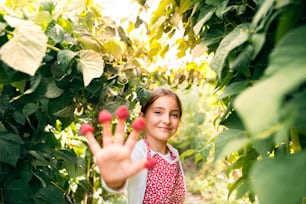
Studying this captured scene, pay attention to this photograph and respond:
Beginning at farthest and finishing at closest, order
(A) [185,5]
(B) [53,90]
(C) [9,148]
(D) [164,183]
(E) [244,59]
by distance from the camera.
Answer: (D) [164,183] < (A) [185,5] < (B) [53,90] < (C) [9,148] < (E) [244,59]

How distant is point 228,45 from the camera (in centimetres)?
77

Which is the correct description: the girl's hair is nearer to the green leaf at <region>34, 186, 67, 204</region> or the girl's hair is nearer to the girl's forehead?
the girl's forehead

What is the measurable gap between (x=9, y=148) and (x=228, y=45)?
0.54 metres

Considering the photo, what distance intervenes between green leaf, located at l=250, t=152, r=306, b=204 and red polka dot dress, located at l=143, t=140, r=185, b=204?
93 cm

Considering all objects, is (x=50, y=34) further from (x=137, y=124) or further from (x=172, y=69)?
(x=172, y=69)

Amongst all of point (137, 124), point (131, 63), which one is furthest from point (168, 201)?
point (137, 124)

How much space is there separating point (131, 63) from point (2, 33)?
1.78 ft

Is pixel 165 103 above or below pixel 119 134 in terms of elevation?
above

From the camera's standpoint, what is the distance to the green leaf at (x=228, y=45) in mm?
728

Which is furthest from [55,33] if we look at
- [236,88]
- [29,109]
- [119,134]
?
[236,88]

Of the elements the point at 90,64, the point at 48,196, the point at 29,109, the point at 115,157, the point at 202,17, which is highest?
the point at 202,17

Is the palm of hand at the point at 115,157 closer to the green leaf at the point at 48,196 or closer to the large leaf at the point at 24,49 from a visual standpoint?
the large leaf at the point at 24,49

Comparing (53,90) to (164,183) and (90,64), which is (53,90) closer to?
(90,64)

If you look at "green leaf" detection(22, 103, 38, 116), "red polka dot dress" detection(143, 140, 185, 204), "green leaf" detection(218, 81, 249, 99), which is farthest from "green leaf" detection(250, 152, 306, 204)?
"red polka dot dress" detection(143, 140, 185, 204)
